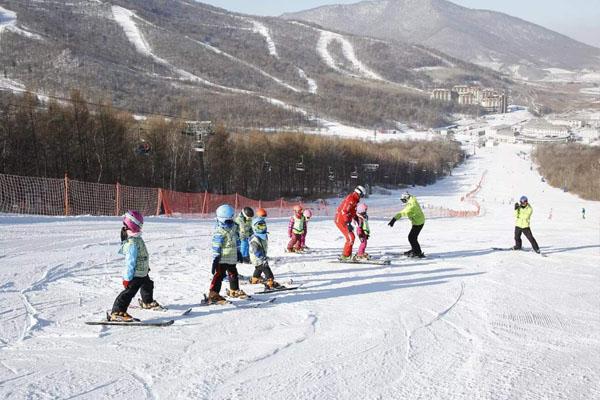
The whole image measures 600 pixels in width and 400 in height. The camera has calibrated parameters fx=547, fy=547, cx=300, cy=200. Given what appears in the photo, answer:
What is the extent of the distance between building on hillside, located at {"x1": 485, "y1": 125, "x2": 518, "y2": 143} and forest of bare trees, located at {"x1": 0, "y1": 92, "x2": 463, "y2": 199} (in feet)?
362

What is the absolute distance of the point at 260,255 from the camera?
823 cm

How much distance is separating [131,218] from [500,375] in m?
4.05

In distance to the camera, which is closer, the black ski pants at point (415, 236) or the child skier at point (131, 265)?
the child skier at point (131, 265)

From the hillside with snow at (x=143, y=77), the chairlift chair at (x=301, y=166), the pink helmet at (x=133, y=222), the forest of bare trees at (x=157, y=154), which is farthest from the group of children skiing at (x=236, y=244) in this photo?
the hillside with snow at (x=143, y=77)

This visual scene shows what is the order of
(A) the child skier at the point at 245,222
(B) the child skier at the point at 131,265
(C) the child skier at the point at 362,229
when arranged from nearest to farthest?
(B) the child skier at the point at 131,265 → (A) the child skier at the point at 245,222 → (C) the child skier at the point at 362,229

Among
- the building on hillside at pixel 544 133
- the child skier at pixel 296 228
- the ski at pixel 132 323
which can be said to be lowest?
the ski at pixel 132 323

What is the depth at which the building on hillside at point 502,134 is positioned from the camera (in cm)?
18025

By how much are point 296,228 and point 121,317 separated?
251 inches

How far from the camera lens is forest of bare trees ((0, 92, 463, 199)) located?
40000mm

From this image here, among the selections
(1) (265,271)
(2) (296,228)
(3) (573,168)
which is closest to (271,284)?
(1) (265,271)

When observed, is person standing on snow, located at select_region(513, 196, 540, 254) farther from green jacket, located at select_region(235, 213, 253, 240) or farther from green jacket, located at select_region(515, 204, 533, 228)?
green jacket, located at select_region(235, 213, 253, 240)

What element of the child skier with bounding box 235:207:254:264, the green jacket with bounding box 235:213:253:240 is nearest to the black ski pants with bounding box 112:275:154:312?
the child skier with bounding box 235:207:254:264

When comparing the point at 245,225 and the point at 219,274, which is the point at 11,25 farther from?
the point at 219,274

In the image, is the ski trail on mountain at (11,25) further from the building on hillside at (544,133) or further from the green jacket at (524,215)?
the green jacket at (524,215)
